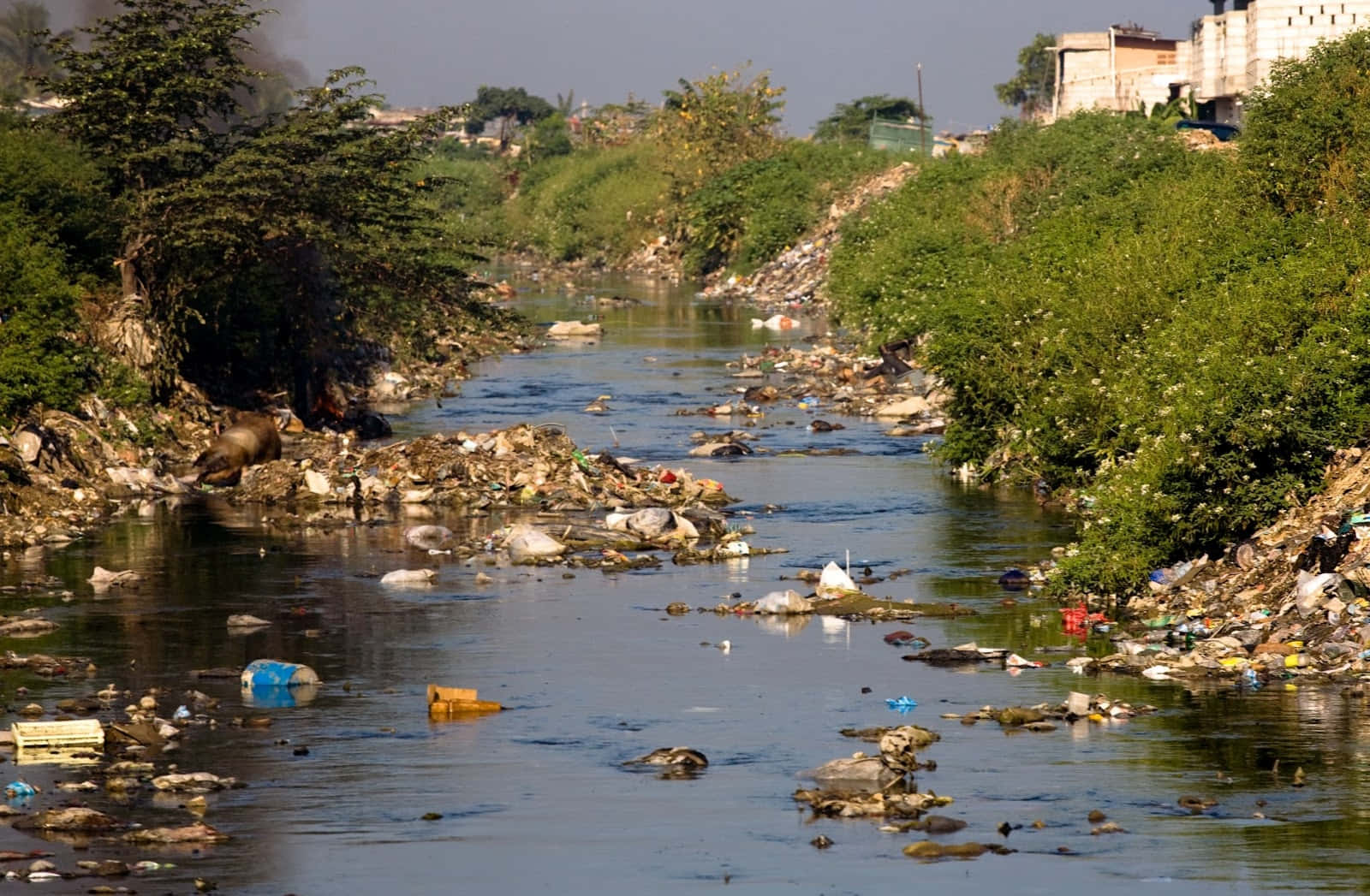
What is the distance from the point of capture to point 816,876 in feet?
29.8

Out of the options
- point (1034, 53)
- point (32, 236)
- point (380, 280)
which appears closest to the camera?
point (32, 236)

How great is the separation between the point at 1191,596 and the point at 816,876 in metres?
6.70

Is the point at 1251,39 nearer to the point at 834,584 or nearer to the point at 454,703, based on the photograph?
the point at 834,584

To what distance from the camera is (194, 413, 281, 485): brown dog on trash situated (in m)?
23.4

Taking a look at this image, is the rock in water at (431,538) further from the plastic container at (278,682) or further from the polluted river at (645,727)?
the plastic container at (278,682)

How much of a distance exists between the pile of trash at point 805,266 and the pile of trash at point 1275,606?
40.0 metres

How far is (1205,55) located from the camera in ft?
172

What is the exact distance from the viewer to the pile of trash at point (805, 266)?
186 feet

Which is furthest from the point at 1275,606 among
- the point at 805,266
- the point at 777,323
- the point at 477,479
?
the point at 805,266

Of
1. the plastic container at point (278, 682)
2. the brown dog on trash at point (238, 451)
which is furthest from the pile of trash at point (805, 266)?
the plastic container at point (278, 682)

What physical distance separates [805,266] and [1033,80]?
48.7 m

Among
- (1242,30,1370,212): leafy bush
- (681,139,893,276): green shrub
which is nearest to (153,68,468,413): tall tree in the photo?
(1242,30,1370,212): leafy bush

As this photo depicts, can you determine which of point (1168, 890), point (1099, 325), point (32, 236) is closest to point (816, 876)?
point (1168, 890)

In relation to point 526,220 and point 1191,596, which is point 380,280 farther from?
point 526,220
